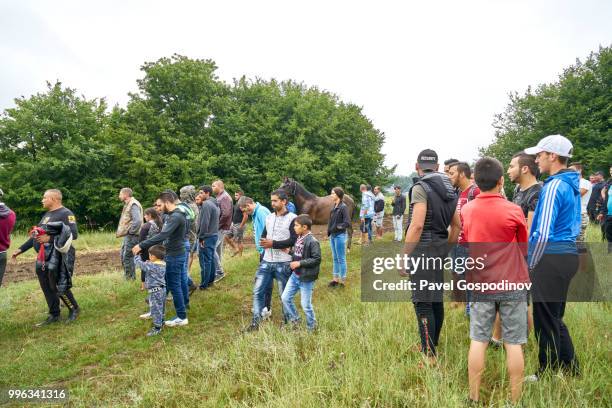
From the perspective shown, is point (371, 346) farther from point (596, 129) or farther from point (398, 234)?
point (596, 129)

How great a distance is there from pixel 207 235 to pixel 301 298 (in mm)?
3177

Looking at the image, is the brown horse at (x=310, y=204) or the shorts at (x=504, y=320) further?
the brown horse at (x=310, y=204)

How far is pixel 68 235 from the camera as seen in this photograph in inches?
215

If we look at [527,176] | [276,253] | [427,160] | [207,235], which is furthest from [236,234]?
[527,176]

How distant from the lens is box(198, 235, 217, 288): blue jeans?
22.9 ft

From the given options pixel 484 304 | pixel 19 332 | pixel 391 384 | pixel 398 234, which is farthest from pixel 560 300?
pixel 398 234

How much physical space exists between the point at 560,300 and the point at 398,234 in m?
9.67

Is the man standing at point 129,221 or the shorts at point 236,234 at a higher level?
the man standing at point 129,221

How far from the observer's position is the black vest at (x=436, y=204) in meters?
3.22

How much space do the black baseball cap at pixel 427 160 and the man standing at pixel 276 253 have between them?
2.01 meters

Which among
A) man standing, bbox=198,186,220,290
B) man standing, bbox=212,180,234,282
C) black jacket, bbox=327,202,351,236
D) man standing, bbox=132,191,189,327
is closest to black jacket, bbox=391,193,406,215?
black jacket, bbox=327,202,351,236

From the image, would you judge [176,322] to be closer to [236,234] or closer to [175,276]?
[175,276]

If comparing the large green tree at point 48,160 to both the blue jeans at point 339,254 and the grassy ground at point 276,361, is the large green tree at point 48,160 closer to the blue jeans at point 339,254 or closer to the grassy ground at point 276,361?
the grassy ground at point 276,361

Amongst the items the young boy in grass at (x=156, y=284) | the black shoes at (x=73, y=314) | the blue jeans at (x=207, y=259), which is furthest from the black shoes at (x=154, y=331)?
the blue jeans at (x=207, y=259)
